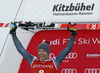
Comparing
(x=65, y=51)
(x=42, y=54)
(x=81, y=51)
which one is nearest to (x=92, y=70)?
(x=81, y=51)

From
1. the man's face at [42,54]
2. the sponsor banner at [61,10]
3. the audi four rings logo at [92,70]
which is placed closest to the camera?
the man's face at [42,54]

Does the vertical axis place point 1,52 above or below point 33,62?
below

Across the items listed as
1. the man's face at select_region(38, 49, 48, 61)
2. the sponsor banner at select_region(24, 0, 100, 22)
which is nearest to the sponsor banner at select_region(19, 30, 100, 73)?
the sponsor banner at select_region(24, 0, 100, 22)

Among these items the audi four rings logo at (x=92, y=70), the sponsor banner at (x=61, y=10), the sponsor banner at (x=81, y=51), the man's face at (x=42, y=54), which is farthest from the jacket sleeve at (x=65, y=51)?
the audi four rings logo at (x=92, y=70)

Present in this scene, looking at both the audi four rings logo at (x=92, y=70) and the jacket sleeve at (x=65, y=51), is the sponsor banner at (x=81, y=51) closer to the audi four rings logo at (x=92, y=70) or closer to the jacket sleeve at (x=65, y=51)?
the audi four rings logo at (x=92, y=70)

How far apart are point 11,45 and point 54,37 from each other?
38.5 inches

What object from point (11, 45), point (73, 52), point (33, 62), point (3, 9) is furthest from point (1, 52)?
point (33, 62)

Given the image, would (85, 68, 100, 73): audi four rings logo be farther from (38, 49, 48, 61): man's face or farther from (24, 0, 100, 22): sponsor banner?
(38, 49, 48, 61): man's face

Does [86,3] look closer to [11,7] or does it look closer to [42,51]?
[11,7]

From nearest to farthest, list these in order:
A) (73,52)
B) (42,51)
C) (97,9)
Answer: (42,51), (97,9), (73,52)

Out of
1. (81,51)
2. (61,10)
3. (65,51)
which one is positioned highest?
(61,10)

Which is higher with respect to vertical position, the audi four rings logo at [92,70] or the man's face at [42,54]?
the man's face at [42,54]

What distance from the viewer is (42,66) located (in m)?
3.17

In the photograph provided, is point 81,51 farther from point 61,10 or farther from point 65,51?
point 65,51
